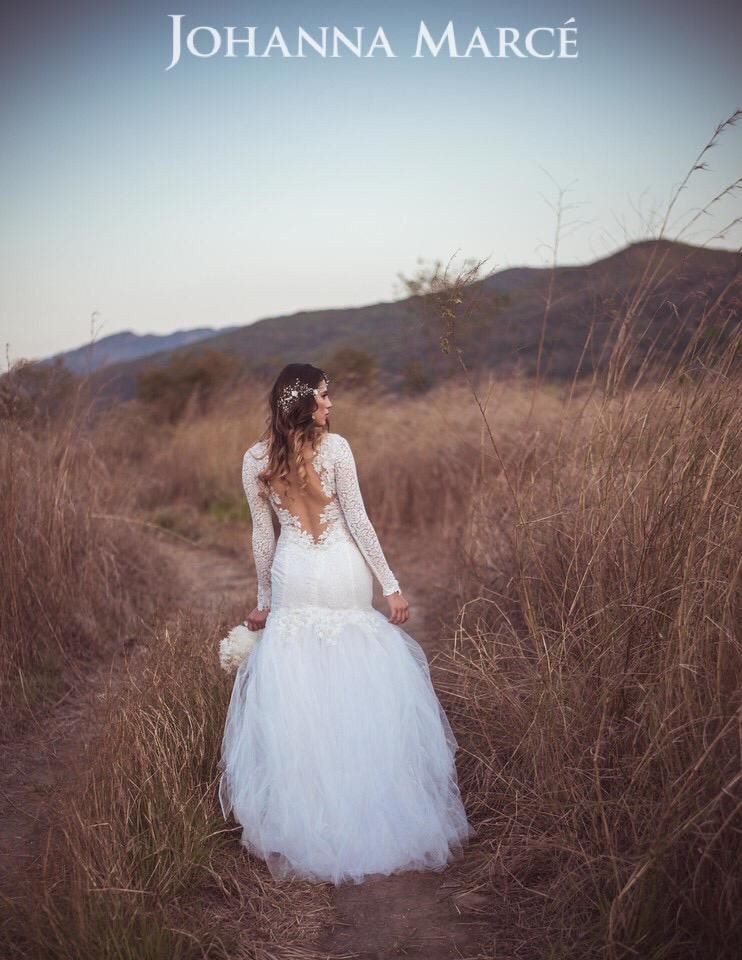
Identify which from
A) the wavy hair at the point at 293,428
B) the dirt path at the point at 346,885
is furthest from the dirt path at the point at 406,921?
the wavy hair at the point at 293,428

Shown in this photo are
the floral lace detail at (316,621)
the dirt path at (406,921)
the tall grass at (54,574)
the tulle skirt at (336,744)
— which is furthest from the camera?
the tall grass at (54,574)

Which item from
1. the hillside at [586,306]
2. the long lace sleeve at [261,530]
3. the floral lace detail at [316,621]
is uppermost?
the hillside at [586,306]

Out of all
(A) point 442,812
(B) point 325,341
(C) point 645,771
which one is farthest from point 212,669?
(B) point 325,341

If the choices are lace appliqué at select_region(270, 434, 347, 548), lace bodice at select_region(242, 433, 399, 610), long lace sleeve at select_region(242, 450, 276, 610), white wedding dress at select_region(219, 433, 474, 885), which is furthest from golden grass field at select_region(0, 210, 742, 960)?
lace appliqué at select_region(270, 434, 347, 548)

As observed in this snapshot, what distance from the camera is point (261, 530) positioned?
133 inches

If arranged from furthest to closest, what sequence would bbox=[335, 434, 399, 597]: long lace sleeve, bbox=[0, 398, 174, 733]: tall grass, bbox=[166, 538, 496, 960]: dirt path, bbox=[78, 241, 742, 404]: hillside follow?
bbox=[0, 398, 174, 733]: tall grass < bbox=[78, 241, 742, 404]: hillside < bbox=[335, 434, 399, 597]: long lace sleeve < bbox=[166, 538, 496, 960]: dirt path

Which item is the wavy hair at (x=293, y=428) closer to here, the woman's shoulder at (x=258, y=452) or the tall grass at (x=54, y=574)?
the woman's shoulder at (x=258, y=452)

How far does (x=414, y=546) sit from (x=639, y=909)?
5724mm

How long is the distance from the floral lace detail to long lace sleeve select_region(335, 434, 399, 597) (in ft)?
0.57

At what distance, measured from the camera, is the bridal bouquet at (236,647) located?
10.7 ft

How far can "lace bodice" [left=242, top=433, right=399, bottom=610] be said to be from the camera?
3193mm

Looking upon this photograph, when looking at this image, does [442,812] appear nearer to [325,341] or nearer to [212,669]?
[212,669]

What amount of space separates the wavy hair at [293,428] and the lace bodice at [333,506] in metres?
0.06

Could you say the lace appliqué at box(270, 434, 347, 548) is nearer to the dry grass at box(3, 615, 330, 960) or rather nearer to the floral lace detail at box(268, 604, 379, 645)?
the floral lace detail at box(268, 604, 379, 645)
